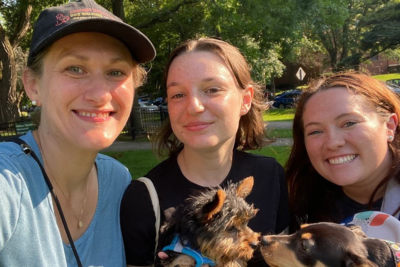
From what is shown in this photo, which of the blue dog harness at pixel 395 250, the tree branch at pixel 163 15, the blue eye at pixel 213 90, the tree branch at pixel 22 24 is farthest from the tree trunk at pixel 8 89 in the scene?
the blue dog harness at pixel 395 250

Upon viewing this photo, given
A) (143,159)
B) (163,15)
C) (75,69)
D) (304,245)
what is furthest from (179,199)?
(163,15)

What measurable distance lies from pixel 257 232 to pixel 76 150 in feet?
5.72

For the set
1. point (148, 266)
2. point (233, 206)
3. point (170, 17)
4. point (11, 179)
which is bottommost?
point (148, 266)

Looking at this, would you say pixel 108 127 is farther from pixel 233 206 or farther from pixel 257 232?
pixel 257 232

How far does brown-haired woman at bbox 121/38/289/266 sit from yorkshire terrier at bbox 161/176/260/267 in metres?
0.10

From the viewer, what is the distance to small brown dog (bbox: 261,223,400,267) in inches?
105

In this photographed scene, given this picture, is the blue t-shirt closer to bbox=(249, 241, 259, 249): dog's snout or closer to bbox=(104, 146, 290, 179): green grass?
bbox=(249, 241, 259, 249): dog's snout

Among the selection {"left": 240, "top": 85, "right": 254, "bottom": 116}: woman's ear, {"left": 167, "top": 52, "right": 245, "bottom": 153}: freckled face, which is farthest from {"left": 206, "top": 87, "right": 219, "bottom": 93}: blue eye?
{"left": 240, "top": 85, "right": 254, "bottom": 116}: woman's ear

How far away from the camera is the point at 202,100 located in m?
3.01

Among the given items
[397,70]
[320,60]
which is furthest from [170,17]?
[397,70]

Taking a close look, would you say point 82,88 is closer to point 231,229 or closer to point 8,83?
point 231,229

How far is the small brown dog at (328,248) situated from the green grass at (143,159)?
753 cm

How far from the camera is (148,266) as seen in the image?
9.93ft

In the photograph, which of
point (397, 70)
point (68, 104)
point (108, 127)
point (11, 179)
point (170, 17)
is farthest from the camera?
point (397, 70)
